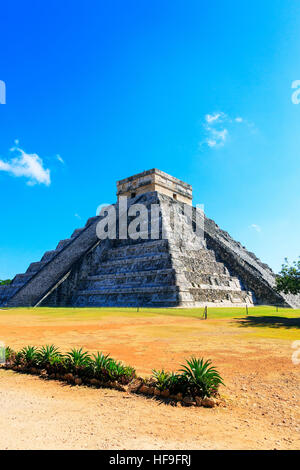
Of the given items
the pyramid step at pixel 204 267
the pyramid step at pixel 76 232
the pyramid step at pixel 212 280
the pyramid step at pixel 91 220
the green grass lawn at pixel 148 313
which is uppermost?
the pyramid step at pixel 91 220

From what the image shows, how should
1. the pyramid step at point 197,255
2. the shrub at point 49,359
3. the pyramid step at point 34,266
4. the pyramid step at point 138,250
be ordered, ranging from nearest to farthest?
1. the shrub at point 49,359
2. the pyramid step at point 197,255
3. the pyramid step at point 138,250
4. the pyramid step at point 34,266

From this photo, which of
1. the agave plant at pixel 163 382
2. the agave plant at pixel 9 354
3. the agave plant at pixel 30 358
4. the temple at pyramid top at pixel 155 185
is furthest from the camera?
the temple at pyramid top at pixel 155 185

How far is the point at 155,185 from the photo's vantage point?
3188cm

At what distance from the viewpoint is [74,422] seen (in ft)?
11.6

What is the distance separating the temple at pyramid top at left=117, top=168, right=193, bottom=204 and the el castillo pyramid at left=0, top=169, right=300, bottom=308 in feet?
0.75

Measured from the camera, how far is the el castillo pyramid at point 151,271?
20.5 metres

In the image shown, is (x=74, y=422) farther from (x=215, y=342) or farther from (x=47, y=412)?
(x=215, y=342)

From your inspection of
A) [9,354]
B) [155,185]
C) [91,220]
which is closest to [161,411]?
[9,354]

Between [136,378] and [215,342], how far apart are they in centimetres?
365

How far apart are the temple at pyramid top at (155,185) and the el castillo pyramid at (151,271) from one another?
230 millimetres

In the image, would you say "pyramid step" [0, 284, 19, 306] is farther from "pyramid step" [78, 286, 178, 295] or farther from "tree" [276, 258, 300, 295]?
"tree" [276, 258, 300, 295]

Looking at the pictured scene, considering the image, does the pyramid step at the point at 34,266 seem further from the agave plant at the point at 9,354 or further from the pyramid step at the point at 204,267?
the agave plant at the point at 9,354

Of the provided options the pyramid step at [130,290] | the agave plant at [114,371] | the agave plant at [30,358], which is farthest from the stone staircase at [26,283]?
the agave plant at [114,371]

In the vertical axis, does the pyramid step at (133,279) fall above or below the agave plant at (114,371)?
above
